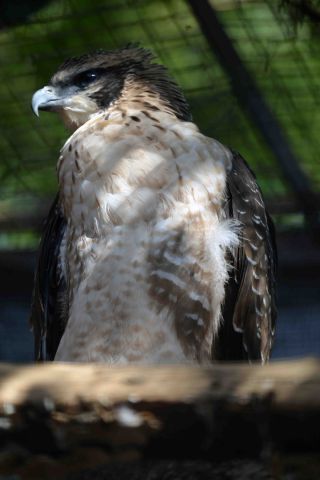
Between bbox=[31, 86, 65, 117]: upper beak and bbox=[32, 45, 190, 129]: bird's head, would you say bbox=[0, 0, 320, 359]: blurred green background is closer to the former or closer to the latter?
bbox=[32, 45, 190, 129]: bird's head

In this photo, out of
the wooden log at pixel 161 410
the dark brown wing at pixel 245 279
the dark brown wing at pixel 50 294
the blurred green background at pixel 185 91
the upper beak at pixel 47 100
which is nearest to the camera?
the wooden log at pixel 161 410

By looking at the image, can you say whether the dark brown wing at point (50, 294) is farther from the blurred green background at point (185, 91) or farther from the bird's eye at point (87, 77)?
the blurred green background at point (185, 91)

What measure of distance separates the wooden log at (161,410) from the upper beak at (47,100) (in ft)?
7.28

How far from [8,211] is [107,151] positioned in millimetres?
1271

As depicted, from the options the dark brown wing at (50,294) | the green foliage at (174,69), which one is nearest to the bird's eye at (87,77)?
the green foliage at (174,69)

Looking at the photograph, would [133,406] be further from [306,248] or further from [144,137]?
[306,248]

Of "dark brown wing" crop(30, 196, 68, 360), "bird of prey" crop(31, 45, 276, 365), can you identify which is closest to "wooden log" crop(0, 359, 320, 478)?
"bird of prey" crop(31, 45, 276, 365)

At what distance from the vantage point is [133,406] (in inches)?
85.7

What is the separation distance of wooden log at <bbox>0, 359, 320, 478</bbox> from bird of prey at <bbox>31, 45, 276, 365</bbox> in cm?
149

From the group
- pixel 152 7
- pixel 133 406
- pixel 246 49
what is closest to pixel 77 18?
pixel 152 7

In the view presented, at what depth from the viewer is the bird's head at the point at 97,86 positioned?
14.3ft

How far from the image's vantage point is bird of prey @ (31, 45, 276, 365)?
12.4ft

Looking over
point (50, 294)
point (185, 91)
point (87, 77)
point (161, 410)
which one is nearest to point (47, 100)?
point (87, 77)

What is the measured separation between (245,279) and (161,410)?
72.0 inches
